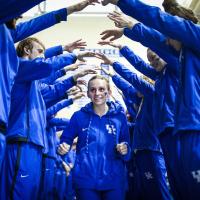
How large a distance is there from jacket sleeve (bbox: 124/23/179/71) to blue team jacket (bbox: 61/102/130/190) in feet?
2.24

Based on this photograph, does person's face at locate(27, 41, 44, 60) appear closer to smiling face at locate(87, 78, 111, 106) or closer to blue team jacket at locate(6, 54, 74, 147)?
blue team jacket at locate(6, 54, 74, 147)

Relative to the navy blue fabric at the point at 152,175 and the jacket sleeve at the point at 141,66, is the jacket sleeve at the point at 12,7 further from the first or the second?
the navy blue fabric at the point at 152,175

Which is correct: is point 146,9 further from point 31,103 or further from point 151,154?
point 151,154

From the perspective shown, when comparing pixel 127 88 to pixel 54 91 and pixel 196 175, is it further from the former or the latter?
pixel 196 175

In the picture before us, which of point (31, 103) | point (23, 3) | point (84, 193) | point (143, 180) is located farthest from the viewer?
point (143, 180)

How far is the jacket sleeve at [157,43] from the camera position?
85.7 inches

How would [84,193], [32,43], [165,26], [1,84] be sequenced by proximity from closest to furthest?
[1,84] → [165,26] → [84,193] → [32,43]

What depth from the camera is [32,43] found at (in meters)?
2.96

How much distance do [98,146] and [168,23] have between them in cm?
113

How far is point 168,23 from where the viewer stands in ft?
5.98

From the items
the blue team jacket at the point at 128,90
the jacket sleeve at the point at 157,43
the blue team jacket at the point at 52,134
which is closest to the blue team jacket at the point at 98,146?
the jacket sleeve at the point at 157,43

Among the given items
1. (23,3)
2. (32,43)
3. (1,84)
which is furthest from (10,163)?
(23,3)

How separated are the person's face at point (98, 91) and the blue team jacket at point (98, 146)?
9 centimetres

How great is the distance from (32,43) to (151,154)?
153cm
